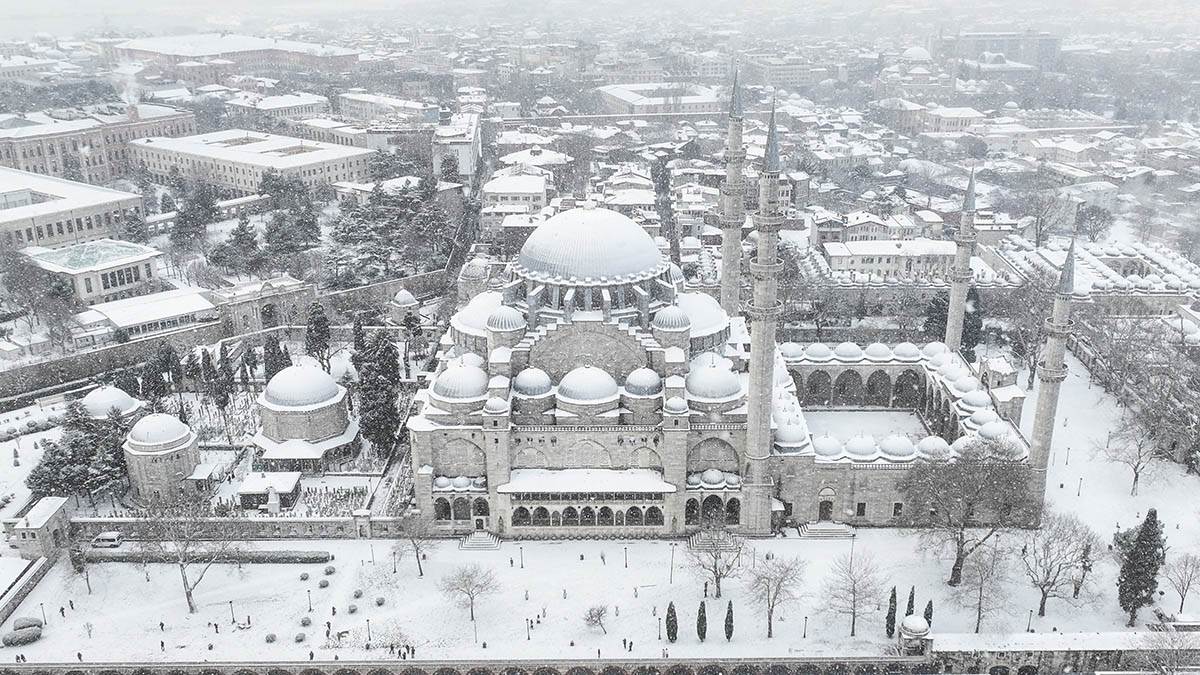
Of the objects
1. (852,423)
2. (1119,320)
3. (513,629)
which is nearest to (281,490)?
(513,629)

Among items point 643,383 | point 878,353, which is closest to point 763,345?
point 643,383

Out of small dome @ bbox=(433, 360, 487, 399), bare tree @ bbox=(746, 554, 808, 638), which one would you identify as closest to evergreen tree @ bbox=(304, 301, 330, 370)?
small dome @ bbox=(433, 360, 487, 399)

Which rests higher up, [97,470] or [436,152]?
[436,152]

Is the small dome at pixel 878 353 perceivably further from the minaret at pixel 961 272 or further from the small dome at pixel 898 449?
the small dome at pixel 898 449

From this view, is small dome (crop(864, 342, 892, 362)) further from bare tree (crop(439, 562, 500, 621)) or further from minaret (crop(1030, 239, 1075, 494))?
bare tree (crop(439, 562, 500, 621))

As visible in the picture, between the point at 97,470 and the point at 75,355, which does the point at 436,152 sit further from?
the point at 97,470

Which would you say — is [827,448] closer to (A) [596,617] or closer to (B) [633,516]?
(B) [633,516]
